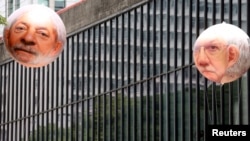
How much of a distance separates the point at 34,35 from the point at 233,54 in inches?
116

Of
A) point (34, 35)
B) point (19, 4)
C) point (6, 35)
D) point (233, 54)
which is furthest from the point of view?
point (19, 4)

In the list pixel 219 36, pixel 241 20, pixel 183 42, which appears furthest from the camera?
pixel 183 42

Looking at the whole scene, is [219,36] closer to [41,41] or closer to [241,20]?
[41,41]

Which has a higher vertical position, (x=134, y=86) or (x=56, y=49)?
(x=134, y=86)

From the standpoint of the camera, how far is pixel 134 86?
114ft

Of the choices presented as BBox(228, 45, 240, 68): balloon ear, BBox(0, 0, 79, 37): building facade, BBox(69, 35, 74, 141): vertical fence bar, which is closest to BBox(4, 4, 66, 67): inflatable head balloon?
→ BBox(228, 45, 240, 68): balloon ear

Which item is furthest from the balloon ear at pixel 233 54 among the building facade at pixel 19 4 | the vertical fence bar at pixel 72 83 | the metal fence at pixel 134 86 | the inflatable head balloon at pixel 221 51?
the building facade at pixel 19 4

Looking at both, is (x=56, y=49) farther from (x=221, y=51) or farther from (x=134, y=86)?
(x=134, y=86)

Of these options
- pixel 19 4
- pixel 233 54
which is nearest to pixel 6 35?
pixel 233 54

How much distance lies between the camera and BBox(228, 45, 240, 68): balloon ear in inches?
561

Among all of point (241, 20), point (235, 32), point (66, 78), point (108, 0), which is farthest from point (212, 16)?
point (235, 32)

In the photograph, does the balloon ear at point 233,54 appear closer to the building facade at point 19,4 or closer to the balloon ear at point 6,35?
the balloon ear at point 6,35

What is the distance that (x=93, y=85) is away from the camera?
3775cm

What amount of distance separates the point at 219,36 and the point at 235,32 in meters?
0.24
